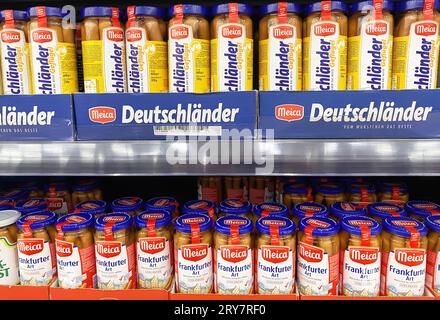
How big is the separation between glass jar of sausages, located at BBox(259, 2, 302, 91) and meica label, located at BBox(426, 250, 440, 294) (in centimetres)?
60

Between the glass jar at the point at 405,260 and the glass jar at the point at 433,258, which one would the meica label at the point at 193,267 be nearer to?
the glass jar at the point at 405,260

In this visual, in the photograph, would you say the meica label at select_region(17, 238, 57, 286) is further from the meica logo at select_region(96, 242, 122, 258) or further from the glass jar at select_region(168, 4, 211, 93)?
the glass jar at select_region(168, 4, 211, 93)

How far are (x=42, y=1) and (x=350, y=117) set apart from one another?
4.04 feet

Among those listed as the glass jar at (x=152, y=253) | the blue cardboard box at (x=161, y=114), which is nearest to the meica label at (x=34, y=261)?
the glass jar at (x=152, y=253)

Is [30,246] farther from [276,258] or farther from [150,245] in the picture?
[276,258]

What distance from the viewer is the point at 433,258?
101 centimetres

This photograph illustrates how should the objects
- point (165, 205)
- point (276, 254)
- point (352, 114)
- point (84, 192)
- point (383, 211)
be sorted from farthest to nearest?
point (84, 192) → point (165, 205) → point (383, 211) → point (276, 254) → point (352, 114)

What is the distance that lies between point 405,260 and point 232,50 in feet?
2.41

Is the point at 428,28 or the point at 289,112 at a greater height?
the point at 428,28

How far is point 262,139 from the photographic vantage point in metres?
0.92

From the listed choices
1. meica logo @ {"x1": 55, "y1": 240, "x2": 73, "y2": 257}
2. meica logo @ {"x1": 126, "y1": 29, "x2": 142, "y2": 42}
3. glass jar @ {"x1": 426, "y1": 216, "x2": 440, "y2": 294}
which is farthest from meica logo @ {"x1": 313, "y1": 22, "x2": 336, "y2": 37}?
meica logo @ {"x1": 55, "y1": 240, "x2": 73, "y2": 257}

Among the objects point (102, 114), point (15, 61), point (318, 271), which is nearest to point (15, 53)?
point (15, 61)
